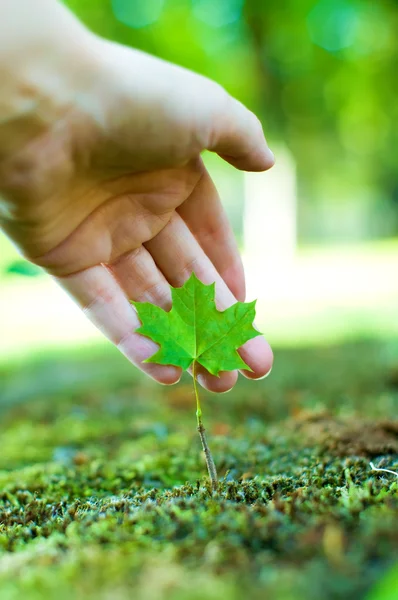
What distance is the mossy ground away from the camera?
3.46 feet

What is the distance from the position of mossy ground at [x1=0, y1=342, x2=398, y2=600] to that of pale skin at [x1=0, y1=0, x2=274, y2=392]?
0.46 m

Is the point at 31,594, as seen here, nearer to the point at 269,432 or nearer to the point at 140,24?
the point at 269,432

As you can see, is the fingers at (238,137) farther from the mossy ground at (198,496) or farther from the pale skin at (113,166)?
the mossy ground at (198,496)

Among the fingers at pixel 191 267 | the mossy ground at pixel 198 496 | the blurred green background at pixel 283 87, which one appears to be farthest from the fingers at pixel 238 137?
the blurred green background at pixel 283 87

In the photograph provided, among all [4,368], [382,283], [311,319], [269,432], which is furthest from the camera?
[382,283]

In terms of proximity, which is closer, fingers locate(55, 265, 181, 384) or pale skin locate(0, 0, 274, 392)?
pale skin locate(0, 0, 274, 392)

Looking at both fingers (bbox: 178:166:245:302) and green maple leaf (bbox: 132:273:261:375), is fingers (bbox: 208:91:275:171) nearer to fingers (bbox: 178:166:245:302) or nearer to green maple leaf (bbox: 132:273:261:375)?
fingers (bbox: 178:166:245:302)

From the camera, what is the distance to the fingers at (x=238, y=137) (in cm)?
174

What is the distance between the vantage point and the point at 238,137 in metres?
1.80

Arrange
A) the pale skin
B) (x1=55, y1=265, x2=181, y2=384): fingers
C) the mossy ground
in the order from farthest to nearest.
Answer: (x1=55, y1=265, x2=181, y2=384): fingers
the pale skin
the mossy ground

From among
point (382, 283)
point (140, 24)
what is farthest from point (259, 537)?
point (140, 24)

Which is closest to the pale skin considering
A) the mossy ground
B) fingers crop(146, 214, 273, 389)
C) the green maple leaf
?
fingers crop(146, 214, 273, 389)

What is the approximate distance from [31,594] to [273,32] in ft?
54.1

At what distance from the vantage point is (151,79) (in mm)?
1679
